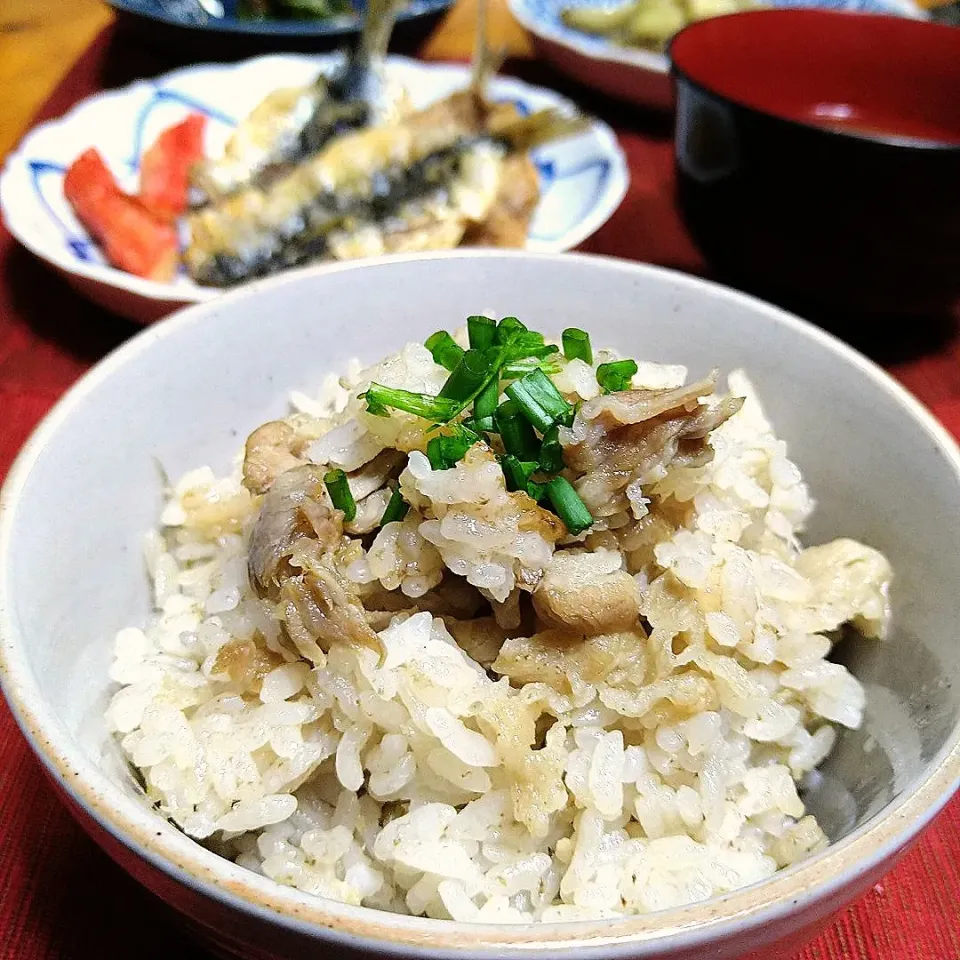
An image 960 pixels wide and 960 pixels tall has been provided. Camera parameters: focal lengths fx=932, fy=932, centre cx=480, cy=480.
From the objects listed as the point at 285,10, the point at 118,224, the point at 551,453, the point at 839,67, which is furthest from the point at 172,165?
the point at 551,453

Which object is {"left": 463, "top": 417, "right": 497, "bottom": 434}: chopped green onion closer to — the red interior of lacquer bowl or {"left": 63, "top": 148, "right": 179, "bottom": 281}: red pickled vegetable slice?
{"left": 63, "top": 148, "right": 179, "bottom": 281}: red pickled vegetable slice

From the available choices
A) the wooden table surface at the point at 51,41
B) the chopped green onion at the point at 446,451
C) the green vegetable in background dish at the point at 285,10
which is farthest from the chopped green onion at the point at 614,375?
the green vegetable in background dish at the point at 285,10

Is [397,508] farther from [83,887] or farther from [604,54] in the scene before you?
[604,54]

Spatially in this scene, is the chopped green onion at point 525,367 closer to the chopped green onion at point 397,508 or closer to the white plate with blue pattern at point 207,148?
the chopped green onion at point 397,508

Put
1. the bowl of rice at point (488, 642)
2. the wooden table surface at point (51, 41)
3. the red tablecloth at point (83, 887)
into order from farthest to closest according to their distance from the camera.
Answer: the wooden table surface at point (51, 41) → the red tablecloth at point (83, 887) → the bowl of rice at point (488, 642)

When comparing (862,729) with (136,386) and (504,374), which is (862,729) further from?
(136,386)

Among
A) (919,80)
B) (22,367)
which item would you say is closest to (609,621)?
(22,367)

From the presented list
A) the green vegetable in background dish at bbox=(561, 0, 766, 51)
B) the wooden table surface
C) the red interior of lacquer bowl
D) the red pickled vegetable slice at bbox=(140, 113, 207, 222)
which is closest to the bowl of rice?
the red interior of lacquer bowl
